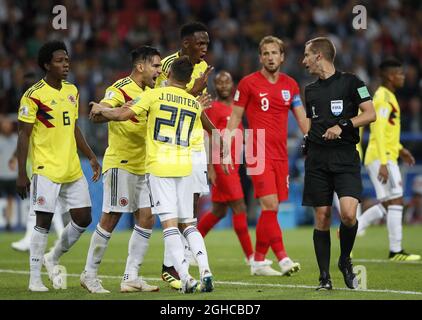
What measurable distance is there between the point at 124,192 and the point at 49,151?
0.90 m

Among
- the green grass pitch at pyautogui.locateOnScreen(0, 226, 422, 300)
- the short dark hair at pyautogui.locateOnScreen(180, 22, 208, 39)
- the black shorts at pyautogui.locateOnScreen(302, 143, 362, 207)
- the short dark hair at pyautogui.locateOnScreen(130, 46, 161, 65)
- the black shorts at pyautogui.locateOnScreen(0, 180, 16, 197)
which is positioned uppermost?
the short dark hair at pyautogui.locateOnScreen(180, 22, 208, 39)

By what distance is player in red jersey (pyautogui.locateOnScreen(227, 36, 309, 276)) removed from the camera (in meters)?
11.8

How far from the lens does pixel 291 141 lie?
70.7ft

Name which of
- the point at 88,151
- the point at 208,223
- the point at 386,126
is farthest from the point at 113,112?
the point at 386,126

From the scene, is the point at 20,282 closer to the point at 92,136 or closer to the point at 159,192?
the point at 159,192

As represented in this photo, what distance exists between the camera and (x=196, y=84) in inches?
395

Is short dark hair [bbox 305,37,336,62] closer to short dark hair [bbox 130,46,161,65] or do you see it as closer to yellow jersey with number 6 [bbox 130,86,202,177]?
yellow jersey with number 6 [bbox 130,86,202,177]

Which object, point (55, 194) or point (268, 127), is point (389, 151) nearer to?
point (268, 127)

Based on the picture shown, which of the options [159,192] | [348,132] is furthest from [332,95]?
[159,192]

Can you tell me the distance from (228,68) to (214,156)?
10.7 metres

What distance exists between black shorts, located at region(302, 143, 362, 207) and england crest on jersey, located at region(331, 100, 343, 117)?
0.35 m

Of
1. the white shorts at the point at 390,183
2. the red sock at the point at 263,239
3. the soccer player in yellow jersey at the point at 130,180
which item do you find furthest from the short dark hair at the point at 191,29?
the white shorts at the point at 390,183

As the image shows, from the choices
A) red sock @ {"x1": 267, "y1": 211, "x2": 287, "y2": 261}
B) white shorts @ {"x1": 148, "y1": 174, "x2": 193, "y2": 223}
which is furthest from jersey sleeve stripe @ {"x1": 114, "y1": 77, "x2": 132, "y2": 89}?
red sock @ {"x1": 267, "y1": 211, "x2": 287, "y2": 261}
